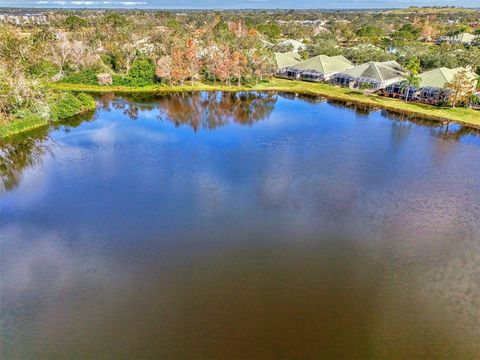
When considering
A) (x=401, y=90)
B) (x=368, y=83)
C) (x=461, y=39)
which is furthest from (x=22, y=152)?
(x=461, y=39)

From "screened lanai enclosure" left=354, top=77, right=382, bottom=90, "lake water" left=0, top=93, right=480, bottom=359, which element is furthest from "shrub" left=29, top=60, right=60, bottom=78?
"screened lanai enclosure" left=354, top=77, right=382, bottom=90

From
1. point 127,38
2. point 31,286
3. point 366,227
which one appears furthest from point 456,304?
point 127,38

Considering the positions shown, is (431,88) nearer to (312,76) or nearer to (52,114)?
(312,76)

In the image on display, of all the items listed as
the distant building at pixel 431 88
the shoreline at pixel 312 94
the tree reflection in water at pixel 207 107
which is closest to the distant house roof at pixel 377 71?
the shoreline at pixel 312 94

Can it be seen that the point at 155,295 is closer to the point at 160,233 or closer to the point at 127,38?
the point at 160,233

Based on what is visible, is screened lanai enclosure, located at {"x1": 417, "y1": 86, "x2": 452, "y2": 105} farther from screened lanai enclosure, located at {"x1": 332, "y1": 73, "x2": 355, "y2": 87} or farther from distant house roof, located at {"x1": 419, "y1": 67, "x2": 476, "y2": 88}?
screened lanai enclosure, located at {"x1": 332, "y1": 73, "x2": 355, "y2": 87}
